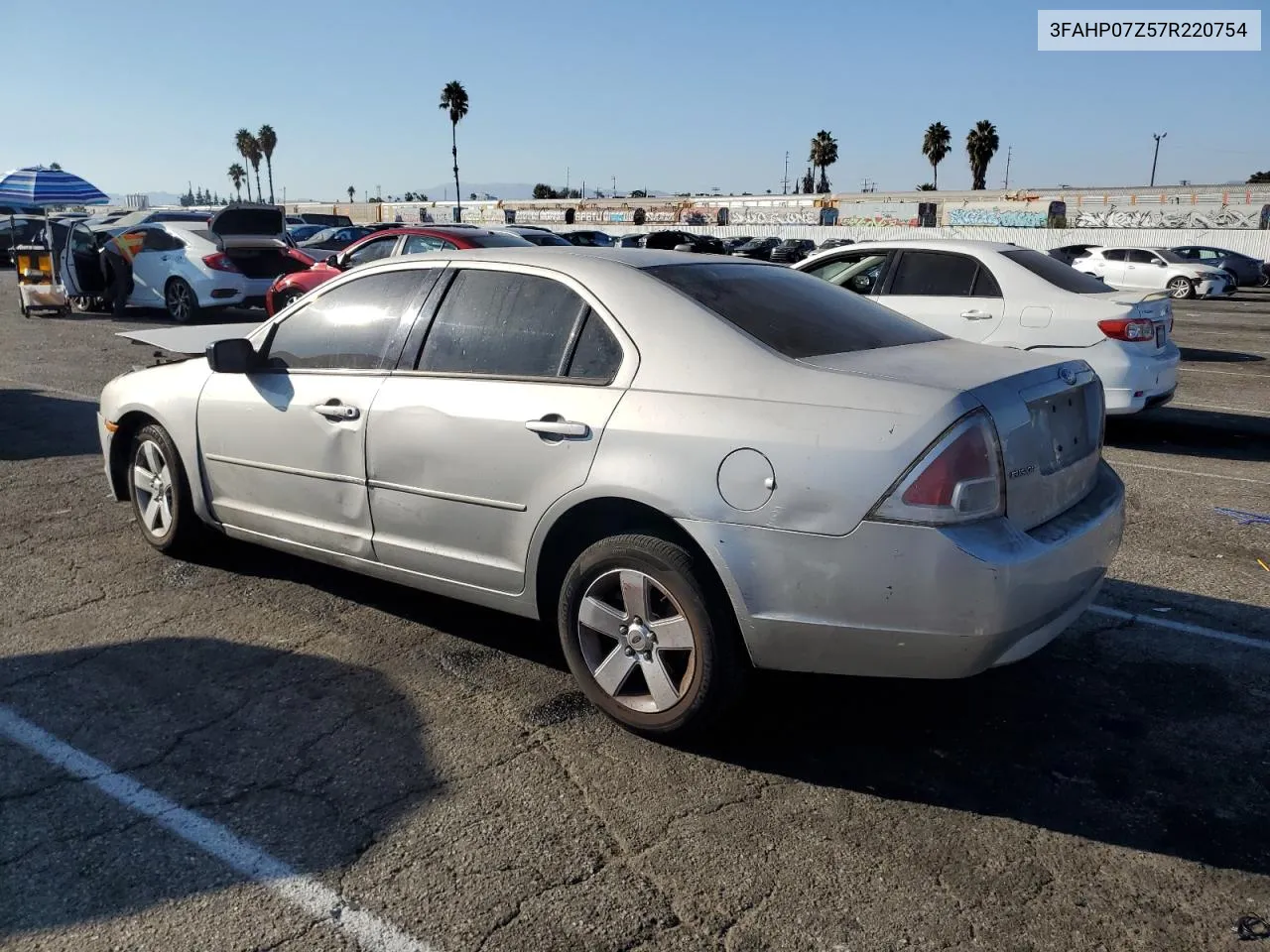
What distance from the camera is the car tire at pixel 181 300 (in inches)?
638

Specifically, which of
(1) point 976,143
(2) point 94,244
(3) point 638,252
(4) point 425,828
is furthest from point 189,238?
(1) point 976,143

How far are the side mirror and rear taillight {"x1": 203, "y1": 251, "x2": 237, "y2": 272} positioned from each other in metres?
12.3

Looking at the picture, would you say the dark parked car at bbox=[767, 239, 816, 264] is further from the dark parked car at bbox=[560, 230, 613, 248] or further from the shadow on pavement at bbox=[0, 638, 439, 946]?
the shadow on pavement at bbox=[0, 638, 439, 946]

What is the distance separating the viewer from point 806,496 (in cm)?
312

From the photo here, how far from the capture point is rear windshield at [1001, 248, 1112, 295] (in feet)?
28.4

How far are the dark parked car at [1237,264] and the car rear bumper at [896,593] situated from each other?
31.8 metres

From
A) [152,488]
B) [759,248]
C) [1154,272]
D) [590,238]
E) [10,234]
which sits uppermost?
[10,234]

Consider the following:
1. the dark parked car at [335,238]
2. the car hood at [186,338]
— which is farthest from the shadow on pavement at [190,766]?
the dark parked car at [335,238]

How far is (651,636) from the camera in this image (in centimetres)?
348

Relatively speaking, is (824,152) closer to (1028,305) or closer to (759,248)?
(759,248)

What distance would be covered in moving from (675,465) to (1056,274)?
21.6 feet

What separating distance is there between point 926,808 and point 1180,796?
Result: 798 mm

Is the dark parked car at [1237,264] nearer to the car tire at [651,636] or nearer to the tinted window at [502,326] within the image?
the tinted window at [502,326]

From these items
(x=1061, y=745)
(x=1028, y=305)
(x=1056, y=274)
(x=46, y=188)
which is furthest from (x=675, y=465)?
(x=46, y=188)
